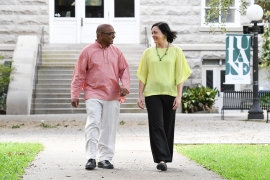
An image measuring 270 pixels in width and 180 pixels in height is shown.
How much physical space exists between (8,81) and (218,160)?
15415 millimetres

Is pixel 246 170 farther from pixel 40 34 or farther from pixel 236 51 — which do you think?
pixel 40 34

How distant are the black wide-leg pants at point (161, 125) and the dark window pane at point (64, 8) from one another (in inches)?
765

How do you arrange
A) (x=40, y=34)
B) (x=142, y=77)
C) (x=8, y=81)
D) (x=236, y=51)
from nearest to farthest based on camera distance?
(x=142, y=77) → (x=236, y=51) → (x=8, y=81) → (x=40, y=34)

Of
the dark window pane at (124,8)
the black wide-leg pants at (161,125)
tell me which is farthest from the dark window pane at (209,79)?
the black wide-leg pants at (161,125)

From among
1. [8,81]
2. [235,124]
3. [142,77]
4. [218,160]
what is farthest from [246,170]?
[8,81]

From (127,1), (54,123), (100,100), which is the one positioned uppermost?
(127,1)

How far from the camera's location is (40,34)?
28781mm

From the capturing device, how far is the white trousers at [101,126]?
33.8 ft

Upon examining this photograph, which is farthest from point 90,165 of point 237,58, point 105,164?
point 237,58

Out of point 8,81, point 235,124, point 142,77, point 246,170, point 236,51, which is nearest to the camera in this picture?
point 246,170

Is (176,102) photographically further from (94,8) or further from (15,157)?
(94,8)

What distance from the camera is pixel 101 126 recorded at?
10.5 metres

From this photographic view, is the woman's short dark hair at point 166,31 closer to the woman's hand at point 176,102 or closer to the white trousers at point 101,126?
the woman's hand at point 176,102

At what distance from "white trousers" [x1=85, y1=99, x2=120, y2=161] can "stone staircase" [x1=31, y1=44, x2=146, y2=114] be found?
14.1 metres
